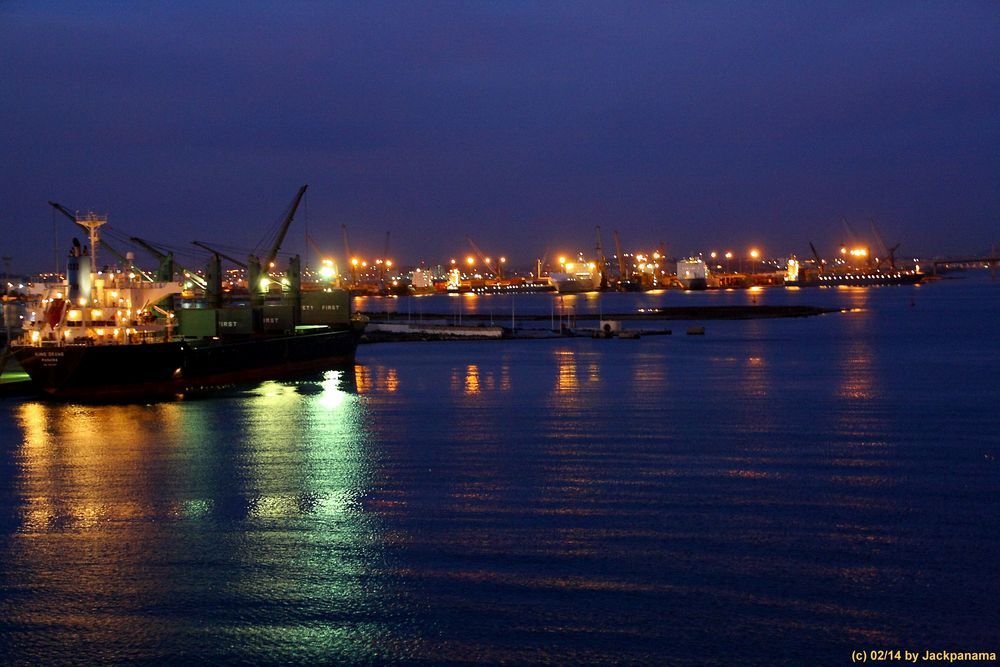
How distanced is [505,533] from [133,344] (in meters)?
19.2

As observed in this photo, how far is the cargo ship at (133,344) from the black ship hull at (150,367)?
0.03 m

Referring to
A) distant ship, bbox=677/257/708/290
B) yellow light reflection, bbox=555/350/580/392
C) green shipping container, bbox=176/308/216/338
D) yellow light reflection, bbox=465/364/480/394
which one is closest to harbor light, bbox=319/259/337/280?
yellow light reflection, bbox=555/350/580/392

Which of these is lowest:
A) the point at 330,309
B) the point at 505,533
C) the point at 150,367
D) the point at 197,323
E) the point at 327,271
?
the point at 505,533

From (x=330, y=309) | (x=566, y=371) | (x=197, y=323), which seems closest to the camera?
(x=566, y=371)

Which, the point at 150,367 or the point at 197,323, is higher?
the point at 197,323

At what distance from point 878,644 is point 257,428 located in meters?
14.5

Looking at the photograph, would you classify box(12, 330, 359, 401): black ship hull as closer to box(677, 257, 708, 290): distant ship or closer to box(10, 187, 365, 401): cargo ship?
box(10, 187, 365, 401): cargo ship

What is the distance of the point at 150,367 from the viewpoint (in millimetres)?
26578

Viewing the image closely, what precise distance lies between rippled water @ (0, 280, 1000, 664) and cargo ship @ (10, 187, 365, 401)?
330 centimetres

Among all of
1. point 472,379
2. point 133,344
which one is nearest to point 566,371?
point 472,379

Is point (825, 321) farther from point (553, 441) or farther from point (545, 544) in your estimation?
point (545, 544)

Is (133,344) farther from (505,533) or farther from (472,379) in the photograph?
(505,533)

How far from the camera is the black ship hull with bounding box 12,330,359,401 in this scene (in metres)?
25.1

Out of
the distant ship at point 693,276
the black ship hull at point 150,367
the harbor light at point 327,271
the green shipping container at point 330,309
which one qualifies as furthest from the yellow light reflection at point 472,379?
the distant ship at point 693,276
